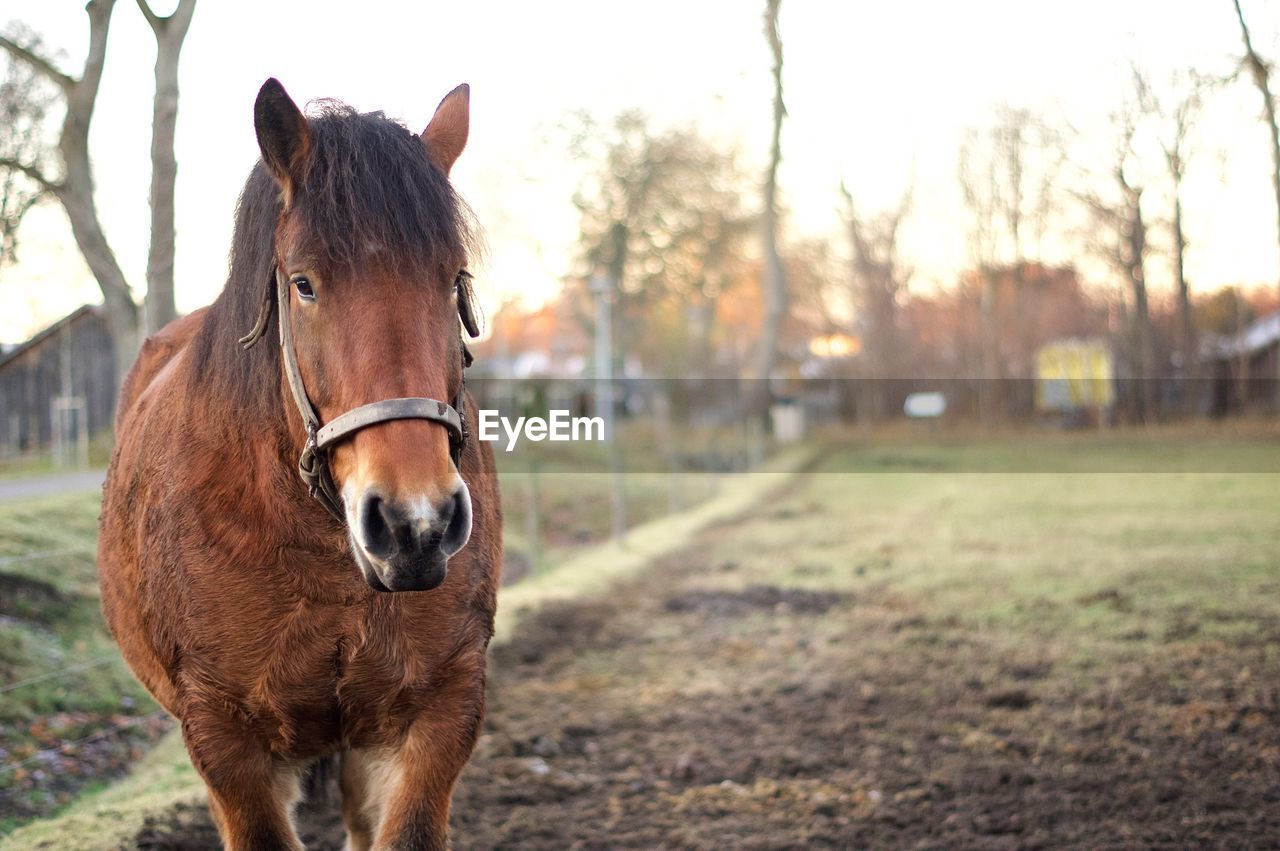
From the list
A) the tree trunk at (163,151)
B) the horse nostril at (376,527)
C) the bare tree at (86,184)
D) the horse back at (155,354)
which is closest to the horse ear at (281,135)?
the horse nostril at (376,527)

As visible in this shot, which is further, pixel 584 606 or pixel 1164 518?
pixel 1164 518

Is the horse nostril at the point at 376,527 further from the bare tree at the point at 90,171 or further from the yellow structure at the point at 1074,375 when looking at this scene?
the yellow structure at the point at 1074,375

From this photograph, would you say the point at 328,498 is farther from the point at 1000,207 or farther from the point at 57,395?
the point at 1000,207

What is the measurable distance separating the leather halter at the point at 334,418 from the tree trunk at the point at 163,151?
356cm

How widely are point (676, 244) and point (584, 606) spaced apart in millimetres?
24091

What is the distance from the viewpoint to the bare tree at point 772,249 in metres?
26.0

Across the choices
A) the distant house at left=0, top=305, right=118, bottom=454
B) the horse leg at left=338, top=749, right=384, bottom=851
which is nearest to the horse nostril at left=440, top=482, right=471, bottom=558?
the horse leg at left=338, top=749, right=384, bottom=851

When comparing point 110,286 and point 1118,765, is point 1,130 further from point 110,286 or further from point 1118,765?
point 1118,765

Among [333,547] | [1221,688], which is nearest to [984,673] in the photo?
[1221,688]

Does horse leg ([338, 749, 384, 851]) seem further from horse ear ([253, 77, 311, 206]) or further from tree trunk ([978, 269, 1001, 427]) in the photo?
tree trunk ([978, 269, 1001, 427])

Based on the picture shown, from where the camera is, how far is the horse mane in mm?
2086

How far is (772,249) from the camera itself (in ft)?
87.9

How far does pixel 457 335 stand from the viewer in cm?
225

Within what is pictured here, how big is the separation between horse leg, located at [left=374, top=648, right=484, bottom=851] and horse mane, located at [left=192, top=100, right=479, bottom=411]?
2.72 ft
